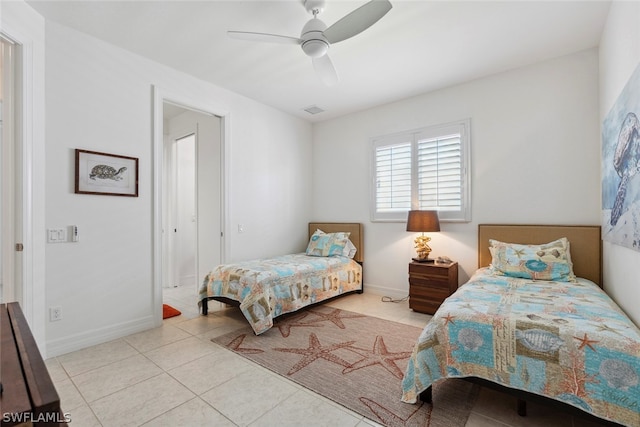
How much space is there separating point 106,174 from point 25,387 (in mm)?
2664

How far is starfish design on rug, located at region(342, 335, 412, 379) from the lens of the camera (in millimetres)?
2320

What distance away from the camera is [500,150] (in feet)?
11.6

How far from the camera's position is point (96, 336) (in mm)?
2805

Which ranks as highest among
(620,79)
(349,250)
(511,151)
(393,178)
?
(620,79)

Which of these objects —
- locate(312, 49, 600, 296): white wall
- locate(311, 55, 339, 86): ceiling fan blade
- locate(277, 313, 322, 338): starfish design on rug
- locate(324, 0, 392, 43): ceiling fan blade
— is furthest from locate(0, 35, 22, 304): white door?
locate(312, 49, 600, 296): white wall

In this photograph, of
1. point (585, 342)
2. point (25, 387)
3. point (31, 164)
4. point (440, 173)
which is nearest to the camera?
point (25, 387)

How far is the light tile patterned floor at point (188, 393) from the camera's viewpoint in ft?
5.80

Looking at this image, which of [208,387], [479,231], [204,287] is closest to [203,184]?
[204,287]

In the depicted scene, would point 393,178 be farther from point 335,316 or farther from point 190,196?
point 190,196

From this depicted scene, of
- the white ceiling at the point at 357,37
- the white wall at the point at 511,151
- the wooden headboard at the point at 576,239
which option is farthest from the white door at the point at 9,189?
the wooden headboard at the point at 576,239

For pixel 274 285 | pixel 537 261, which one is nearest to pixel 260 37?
pixel 274 285

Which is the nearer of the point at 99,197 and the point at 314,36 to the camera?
the point at 314,36

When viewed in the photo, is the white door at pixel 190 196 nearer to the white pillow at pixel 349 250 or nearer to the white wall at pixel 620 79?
the white pillow at pixel 349 250

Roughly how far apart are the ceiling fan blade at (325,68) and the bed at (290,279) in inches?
80.6
